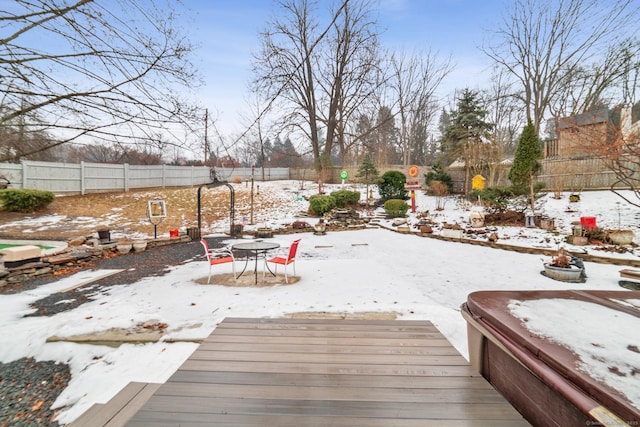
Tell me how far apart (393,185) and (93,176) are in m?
15.8

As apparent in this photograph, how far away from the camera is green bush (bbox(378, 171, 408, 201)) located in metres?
14.4

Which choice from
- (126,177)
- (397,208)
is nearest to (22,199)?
(126,177)

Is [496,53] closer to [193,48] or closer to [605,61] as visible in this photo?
[605,61]

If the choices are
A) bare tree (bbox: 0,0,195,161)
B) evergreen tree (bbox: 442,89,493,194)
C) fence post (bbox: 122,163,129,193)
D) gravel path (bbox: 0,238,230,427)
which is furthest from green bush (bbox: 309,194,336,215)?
fence post (bbox: 122,163,129,193)

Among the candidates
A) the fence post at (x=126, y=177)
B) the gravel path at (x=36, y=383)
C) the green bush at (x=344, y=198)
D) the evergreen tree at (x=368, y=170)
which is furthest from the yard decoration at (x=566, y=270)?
the fence post at (x=126, y=177)

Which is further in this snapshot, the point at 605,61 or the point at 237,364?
the point at 605,61

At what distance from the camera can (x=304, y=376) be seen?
149 centimetres

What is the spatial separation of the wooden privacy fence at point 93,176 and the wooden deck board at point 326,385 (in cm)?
834

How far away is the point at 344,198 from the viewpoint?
13445 mm

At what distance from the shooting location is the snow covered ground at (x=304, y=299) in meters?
2.35

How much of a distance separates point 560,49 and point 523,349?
71.1 ft

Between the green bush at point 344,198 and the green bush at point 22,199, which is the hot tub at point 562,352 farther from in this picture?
the green bush at point 22,199

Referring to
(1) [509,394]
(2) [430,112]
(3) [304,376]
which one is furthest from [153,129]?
(2) [430,112]

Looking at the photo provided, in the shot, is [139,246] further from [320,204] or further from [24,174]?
[24,174]
